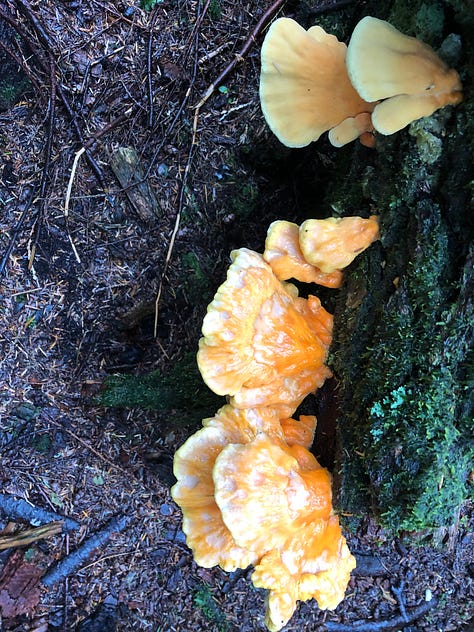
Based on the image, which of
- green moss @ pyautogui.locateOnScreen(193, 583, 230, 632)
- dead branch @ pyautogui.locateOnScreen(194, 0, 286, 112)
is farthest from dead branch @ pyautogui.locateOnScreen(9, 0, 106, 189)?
green moss @ pyautogui.locateOnScreen(193, 583, 230, 632)

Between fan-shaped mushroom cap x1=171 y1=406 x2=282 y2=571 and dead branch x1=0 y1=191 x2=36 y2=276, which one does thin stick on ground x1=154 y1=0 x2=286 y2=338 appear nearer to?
dead branch x1=0 y1=191 x2=36 y2=276

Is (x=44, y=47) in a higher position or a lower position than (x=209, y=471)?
higher

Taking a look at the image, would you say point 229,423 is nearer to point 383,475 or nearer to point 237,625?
point 383,475

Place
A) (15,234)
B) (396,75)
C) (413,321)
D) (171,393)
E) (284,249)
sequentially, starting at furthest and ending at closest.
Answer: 1. (15,234)
2. (171,393)
3. (284,249)
4. (413,321)
5. (396,75)

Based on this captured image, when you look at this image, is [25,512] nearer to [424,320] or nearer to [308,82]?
[424,320]

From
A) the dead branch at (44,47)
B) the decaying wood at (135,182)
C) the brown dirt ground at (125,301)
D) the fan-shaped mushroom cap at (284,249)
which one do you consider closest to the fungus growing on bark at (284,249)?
the fan-shaped mushroom cap at (284,249)

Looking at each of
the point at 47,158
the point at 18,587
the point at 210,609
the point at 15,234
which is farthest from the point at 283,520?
the point at 47,158
